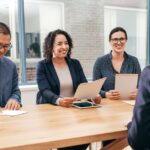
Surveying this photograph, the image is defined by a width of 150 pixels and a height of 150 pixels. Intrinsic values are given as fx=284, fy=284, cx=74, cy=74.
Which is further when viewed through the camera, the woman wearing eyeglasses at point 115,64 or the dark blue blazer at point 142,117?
the woman wearing eyeglasses at point 115,64

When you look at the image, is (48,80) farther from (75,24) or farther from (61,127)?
(75,24)

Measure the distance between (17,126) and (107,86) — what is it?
1.27 metres

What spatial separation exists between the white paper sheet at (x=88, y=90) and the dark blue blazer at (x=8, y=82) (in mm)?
500

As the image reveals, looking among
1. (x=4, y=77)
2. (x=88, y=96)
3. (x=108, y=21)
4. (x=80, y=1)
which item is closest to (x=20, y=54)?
(x=80, y=1)

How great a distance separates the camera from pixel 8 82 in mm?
2311

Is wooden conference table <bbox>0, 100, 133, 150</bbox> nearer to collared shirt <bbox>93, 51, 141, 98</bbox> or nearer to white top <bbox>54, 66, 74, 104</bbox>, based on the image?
white top <bbox>54, 66, 74, 104</bbox>

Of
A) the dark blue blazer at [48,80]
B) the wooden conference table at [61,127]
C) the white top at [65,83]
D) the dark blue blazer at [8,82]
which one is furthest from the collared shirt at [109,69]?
the dark blue blazer at [8,82]

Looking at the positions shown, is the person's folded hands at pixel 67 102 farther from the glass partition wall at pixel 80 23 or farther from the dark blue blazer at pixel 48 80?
the glass partition wall at pixel 80 23

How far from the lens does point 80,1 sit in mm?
4293

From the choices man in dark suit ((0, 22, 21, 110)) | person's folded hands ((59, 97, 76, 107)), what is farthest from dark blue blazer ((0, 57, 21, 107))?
person's folded hands ((59, 97, 76, 107))

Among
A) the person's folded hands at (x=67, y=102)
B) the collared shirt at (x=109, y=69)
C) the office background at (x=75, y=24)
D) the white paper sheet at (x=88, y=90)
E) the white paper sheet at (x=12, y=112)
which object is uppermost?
the office background at (x=75, y=24)

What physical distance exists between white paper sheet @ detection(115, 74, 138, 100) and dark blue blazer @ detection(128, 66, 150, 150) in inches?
45.7

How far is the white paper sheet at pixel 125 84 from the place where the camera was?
2.37 m

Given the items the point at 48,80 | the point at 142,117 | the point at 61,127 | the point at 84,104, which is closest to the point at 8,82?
the point at 48,80
